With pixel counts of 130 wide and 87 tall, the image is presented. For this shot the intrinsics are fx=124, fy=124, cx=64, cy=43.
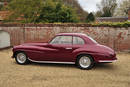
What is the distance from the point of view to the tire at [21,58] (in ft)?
19.8

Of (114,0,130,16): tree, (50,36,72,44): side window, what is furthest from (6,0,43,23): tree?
(114,0,130,16): tree

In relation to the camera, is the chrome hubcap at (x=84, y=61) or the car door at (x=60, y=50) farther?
the car door at (x=60, y=50)

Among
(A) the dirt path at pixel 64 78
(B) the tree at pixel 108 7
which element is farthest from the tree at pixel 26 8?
(B) the tree at pixel 108 7

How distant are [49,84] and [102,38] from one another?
6.35 meters

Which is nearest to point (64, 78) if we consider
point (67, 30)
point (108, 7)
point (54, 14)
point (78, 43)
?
point (78, 43)

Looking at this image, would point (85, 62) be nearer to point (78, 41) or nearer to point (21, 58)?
point (78, 41)

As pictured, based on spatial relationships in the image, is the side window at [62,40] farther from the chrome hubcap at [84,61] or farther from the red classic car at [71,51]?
the chrome hubcap at [84,61]

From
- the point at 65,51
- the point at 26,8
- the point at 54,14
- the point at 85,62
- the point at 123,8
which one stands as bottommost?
the point at 85,62

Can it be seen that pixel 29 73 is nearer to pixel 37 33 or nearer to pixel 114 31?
pixel 37 33

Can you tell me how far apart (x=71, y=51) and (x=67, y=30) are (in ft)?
14.5

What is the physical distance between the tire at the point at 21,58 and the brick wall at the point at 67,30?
8.78 ft

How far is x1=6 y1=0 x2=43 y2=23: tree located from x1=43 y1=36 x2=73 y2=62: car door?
38.1 ft

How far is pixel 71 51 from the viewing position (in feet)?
17.7

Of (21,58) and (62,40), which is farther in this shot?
(21,58)
